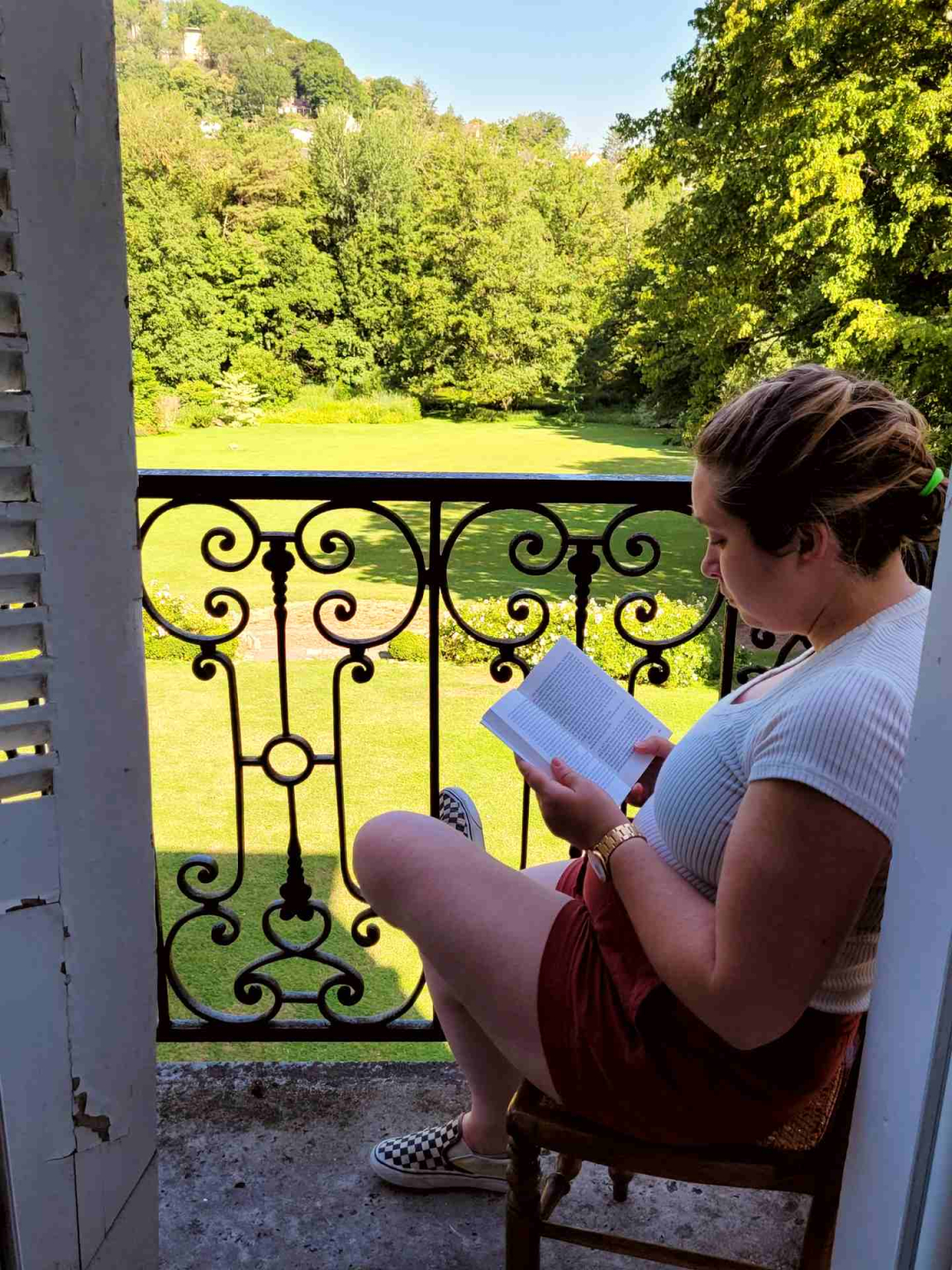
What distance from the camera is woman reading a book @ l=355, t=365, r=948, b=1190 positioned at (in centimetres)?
80

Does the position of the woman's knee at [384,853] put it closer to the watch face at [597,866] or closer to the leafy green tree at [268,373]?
the watch face at [597,866]

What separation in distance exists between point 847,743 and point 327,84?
34123 millimetres

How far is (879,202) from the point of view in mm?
8688

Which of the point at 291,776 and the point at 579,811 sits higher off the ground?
the point at 579,811

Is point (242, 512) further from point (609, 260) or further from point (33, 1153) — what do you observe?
point (609, 260)

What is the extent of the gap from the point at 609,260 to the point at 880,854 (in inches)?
1171

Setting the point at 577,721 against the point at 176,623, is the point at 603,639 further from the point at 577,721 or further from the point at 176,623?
the point at 577,721

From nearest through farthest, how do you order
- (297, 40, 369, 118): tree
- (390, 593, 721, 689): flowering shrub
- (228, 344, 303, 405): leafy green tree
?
(390, 593, 721, 689): flowering shrub, (228, 344, 303, 405): leafy green tree, (297, 40, 369, 118): tree

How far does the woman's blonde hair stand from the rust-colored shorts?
0.45 metres

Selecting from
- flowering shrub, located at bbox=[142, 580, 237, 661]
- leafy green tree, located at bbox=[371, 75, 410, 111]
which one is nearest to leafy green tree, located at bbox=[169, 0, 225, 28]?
leafy green tree, located at bbox=[371, 75, 410, 111]

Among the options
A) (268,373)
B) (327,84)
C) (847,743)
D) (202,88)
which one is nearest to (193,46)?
(327,84)

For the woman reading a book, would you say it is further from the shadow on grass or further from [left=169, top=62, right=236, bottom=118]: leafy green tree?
[left=169, top=62, right=236, bottom=118]: leafy green tree

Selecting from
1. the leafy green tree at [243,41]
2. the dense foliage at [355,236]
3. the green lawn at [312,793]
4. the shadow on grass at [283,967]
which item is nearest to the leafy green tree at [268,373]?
the dense foliage at [355,236]

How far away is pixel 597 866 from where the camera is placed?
1.10 m
